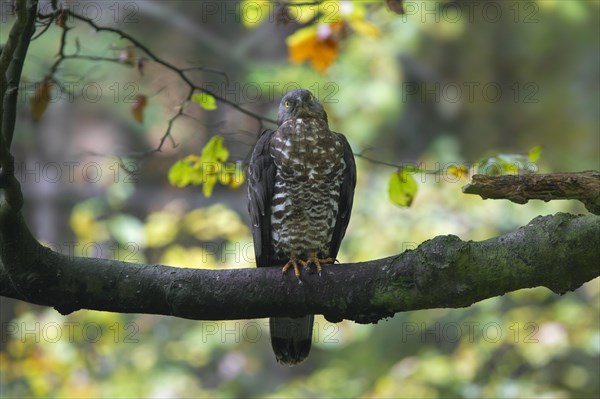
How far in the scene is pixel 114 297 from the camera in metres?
2.89

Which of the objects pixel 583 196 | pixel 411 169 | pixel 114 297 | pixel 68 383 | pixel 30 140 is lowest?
pixel 68 383

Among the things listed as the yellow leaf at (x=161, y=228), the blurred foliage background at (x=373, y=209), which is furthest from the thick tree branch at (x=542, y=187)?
the yellow leaf at (x=161, y=228)

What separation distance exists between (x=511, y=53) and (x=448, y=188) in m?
2.89

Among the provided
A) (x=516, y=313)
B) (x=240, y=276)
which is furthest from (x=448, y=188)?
(x=240, y=276)

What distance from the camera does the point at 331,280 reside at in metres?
2.94

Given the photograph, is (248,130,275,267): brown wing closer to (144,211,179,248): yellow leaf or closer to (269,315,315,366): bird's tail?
(269,315,315,366): bird's tail

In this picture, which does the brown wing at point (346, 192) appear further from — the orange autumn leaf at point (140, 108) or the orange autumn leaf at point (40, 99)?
the orange autumn leaf at point (40, 99)

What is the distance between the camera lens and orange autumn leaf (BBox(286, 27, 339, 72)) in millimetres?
4352

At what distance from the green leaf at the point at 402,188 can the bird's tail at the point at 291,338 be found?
31.6 inches

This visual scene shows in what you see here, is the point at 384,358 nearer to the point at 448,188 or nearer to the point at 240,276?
the point at 448,188

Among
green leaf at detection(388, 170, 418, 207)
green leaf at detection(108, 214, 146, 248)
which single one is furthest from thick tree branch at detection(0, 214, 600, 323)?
green leaf at detection(108, 214, 146, 248)

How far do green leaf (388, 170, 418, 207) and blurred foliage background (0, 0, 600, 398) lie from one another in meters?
1.44

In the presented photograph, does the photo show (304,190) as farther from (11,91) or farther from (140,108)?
(11,91)

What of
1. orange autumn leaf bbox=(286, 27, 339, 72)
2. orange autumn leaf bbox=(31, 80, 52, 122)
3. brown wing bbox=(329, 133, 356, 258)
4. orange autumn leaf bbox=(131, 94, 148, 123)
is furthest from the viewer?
orange autumn leaf bbox=(286, 27, 339, 72)
